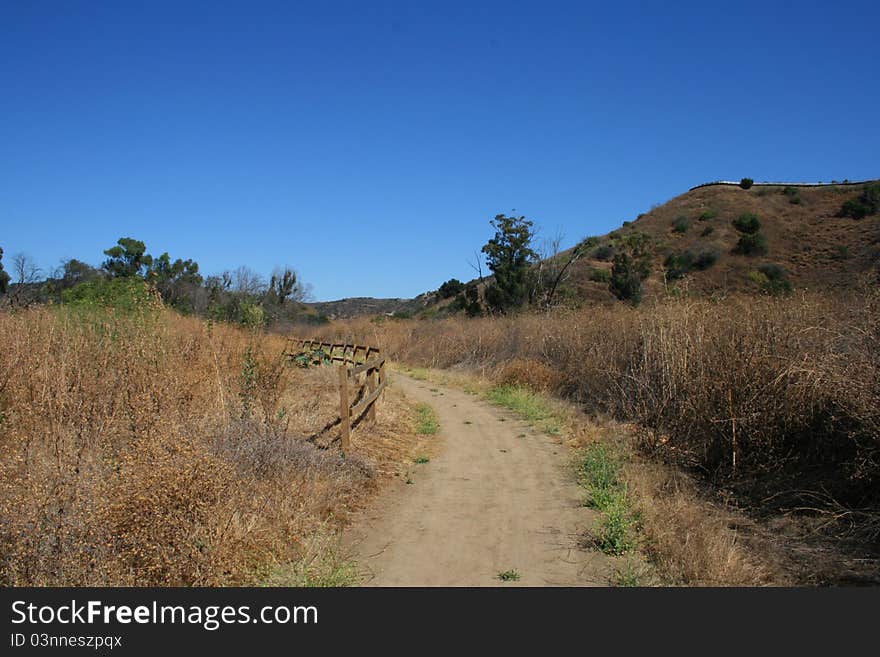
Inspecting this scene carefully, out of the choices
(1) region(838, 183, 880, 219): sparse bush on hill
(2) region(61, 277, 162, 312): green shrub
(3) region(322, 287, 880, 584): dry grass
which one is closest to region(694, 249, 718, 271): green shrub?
(1) region(838, 183, 880, 219): sparse bush on hill

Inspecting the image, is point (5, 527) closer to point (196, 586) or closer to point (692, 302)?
point (196, 586)

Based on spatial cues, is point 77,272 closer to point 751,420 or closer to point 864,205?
point 751,420

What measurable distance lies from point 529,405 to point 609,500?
23.9ft

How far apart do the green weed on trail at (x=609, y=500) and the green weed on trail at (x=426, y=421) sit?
3.36 meters

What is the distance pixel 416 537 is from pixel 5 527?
384 cm

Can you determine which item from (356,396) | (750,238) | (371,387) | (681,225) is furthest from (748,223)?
(356,396)

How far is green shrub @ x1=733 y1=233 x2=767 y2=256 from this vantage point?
44094mm

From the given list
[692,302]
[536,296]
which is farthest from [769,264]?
[692,302]

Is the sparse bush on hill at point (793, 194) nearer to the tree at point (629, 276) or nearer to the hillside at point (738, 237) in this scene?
the hillside at point (738, 237)

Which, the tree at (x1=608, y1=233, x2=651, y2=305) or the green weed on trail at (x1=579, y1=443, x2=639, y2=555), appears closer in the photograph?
the green weed on trail at (x1=579, y1=443, x2=639, y2=555)

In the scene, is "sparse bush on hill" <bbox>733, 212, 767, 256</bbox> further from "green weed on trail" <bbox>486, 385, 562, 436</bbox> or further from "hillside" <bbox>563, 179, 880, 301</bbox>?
"green weed on trail" <bbox>486, 385, 562, 436</bbox>

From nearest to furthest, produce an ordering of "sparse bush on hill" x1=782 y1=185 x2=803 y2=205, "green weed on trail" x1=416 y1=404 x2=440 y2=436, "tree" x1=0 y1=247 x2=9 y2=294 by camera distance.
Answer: "green weed on trail" x1=416 y1=404 x2=440 y2=436
"tree" x1=0 y1=247 x2=9 y2=294
"sparse bush on hill" x1=782 y1=185 x2=803 y2=205

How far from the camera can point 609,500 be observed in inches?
309

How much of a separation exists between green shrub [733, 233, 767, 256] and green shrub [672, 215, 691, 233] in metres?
8.54
